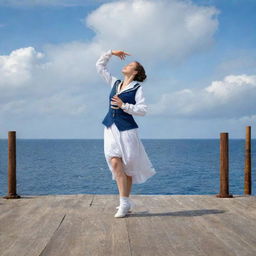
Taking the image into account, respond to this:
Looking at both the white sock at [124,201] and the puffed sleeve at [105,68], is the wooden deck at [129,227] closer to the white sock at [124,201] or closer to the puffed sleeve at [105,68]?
the white sock at [124,201]

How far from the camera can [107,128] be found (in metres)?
4.09

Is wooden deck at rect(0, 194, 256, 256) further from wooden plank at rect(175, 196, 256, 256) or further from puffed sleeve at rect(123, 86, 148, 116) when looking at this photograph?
puffed sleeve at rect(123, 86, 148, 116)

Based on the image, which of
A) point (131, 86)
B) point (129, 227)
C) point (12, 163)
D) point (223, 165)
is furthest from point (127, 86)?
point (12, 163)

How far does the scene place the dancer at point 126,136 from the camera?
13.1 feet

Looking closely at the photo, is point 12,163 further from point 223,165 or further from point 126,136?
point 223,165

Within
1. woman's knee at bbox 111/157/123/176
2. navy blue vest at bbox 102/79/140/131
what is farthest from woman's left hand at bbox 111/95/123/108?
woman's knee at bbox 111/157/123/176

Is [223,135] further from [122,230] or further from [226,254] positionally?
[226,254]

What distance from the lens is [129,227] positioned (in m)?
3.60

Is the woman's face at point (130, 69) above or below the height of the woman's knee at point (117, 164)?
above

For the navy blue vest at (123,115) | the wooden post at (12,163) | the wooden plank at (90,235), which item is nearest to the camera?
the wooden plank at (90,235)

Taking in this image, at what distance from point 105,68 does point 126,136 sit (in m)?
0.75

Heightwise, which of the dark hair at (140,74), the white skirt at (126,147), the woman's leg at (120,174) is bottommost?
the woman's leg at (120,174)

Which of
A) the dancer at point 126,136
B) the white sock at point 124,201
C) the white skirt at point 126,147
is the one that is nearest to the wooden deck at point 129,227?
the white sock at point 124,201

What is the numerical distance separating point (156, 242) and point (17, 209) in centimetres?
191
